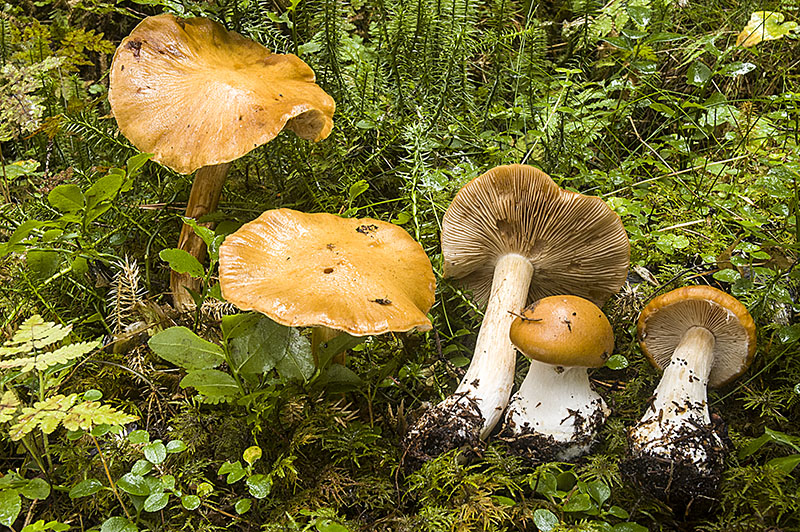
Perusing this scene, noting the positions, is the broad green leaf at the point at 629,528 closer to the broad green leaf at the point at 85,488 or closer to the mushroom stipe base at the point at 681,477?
the mushroom stipe base at the point at 681,477

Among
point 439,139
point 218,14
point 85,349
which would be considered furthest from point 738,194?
point 85,349

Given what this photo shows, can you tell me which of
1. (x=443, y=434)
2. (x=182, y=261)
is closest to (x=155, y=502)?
(x=182, y=261)

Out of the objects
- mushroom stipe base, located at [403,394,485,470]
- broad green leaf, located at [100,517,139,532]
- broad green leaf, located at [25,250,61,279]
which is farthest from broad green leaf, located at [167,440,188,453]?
broad green leaf, located at [25,250,61,279]

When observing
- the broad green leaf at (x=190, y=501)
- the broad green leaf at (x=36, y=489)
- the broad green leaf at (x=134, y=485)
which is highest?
the broad green leaf at (x=134, y=485)

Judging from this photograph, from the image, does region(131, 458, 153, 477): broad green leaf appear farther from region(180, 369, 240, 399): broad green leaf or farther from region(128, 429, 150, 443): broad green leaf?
region(180, 369, 240, 399): broad green leaf

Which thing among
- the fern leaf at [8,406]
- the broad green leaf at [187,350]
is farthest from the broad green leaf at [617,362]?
the fern leaf at [8,406]

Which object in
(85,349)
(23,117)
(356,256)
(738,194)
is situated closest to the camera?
(85,349)

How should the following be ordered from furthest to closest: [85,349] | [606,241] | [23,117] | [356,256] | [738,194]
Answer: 1. [738,194]
2. [23,117]
3. [606,241]
4. [356,256]
5. [85,349]

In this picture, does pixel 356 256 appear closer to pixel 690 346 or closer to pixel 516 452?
pixel 516 452
